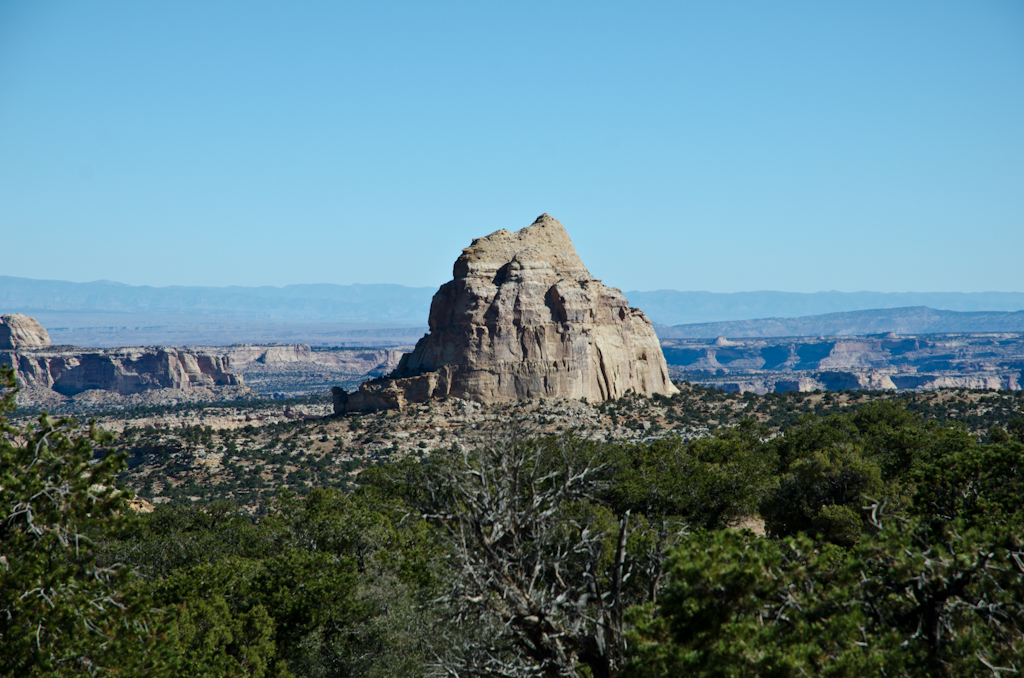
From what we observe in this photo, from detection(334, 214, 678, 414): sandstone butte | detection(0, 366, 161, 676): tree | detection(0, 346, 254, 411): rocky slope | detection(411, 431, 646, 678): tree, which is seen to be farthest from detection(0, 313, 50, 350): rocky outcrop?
detection(411, 431, 646, 678): tree

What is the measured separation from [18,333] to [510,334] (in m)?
156

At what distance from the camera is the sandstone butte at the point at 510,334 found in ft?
253

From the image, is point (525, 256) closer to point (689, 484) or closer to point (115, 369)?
point (689, 484)

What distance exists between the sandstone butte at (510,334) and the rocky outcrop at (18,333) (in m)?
139

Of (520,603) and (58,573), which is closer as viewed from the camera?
(58,573)

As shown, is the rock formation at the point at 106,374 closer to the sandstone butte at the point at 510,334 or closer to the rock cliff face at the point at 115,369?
the rock cliff face at the point at 115,369

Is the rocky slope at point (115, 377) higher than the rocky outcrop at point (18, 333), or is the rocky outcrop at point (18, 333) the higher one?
the rocky outcrop at point (18, 333)

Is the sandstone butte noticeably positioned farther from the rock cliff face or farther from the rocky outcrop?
the rocky outcrop

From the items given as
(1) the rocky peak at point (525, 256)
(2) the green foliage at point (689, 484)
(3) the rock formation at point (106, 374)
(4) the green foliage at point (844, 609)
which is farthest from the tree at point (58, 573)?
(3) the rock formation at point (106, 374)

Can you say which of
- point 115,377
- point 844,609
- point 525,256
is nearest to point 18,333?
point 115,377

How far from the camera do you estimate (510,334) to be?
77312 millimetres

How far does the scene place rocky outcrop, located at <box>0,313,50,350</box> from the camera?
186 metres

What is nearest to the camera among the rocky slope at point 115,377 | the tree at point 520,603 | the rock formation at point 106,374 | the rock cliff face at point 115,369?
the tree at point 520,603

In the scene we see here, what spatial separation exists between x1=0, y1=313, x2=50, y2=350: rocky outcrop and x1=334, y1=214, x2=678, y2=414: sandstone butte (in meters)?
139
